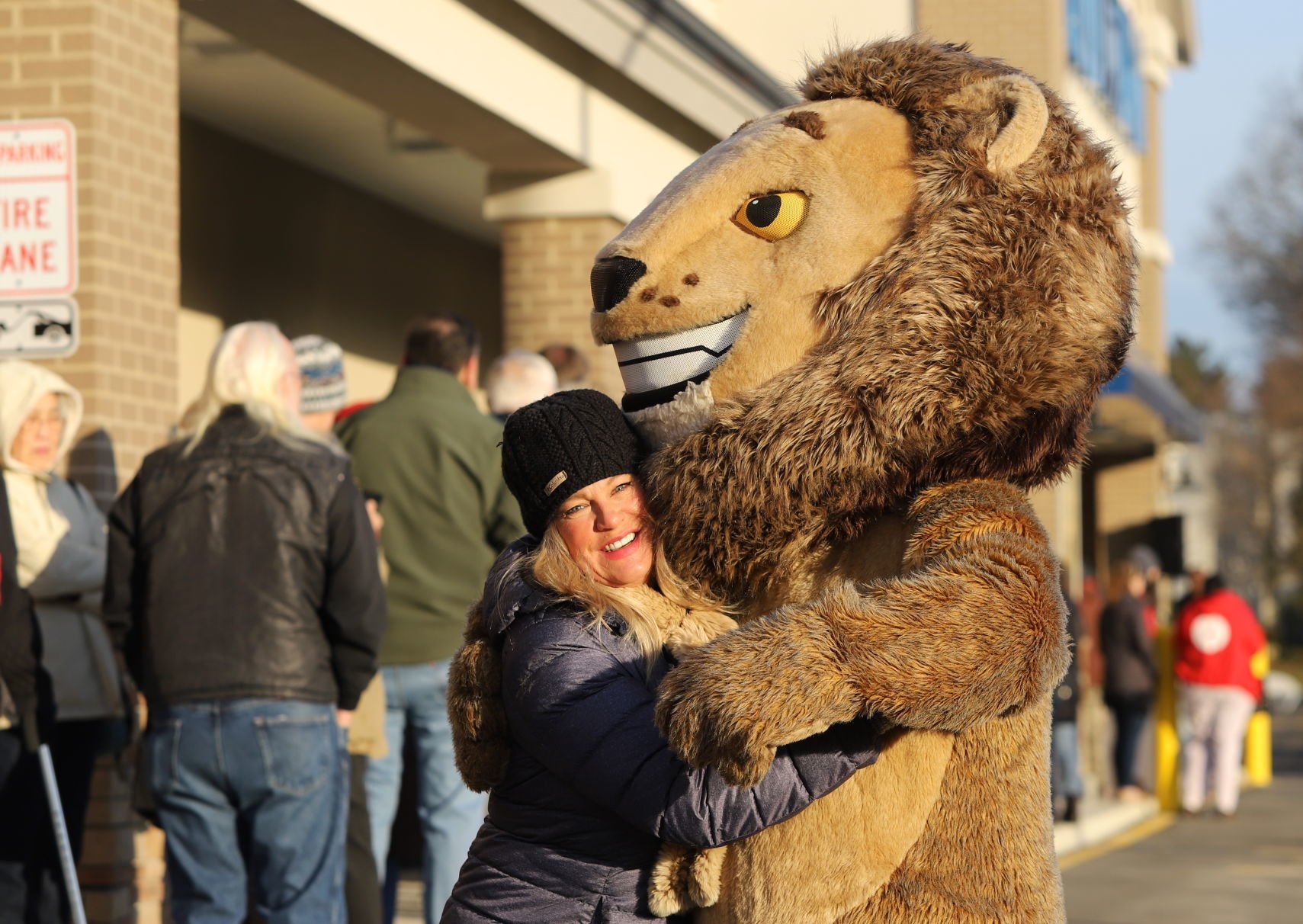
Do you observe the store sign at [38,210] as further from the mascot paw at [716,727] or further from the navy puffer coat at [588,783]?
the mascot paw at [716,727]

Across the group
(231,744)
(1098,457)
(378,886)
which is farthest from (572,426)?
(1098,457)

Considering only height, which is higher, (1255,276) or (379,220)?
(1255,276)

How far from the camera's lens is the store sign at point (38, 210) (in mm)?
5703

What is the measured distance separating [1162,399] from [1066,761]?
263 inches

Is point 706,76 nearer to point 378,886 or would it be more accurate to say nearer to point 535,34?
point 535,34

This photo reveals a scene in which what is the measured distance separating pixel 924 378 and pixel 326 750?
9.66ft

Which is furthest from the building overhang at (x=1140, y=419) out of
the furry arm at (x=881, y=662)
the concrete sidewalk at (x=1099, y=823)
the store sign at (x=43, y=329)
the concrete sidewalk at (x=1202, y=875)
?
the furry arm at (x=881, y=662)

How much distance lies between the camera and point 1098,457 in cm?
2227

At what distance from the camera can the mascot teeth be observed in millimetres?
2438

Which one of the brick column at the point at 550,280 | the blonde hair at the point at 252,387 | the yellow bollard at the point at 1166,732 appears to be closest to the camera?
the blonde hair at the point at 252,387

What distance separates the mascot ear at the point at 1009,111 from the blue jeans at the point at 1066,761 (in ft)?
31.6

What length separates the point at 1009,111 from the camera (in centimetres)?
239

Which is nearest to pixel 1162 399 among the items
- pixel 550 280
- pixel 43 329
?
pixel 550 280

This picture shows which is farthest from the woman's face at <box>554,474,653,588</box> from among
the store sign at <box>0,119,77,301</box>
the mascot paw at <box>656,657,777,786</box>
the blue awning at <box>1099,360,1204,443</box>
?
the blue awning at <box>1099,360,1204,443</box>
